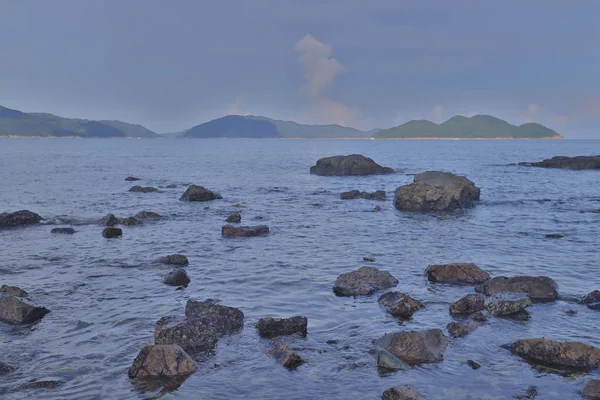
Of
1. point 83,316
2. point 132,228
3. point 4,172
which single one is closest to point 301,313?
point 83,316

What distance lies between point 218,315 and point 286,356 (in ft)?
11.2

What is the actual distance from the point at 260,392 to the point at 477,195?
41.9 metres

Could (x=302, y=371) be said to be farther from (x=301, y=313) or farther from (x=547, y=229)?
(x=547, y=229)

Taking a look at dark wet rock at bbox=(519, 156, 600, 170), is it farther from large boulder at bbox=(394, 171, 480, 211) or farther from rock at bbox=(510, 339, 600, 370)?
rock at bbox=(510, 339, 600, 370)

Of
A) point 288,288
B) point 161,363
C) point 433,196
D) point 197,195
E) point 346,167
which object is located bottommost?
point 288,288

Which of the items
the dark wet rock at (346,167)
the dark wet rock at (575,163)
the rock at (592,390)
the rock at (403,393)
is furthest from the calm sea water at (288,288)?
the dark wet rock at (575,163)

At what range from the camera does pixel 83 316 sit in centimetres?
1727

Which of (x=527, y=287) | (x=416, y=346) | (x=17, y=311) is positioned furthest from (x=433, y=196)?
(x=17, y=311)

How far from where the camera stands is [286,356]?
45.0 ft

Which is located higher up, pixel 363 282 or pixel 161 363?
pixel 363 282

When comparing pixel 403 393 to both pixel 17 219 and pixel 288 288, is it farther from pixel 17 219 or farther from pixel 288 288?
pixel 17 219

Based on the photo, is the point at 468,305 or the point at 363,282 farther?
the point at 363,282

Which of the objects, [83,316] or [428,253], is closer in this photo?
Answer: [83,316]

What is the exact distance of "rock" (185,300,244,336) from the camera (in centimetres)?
1595
